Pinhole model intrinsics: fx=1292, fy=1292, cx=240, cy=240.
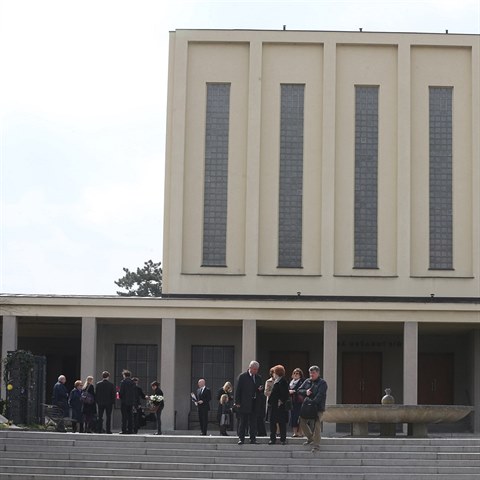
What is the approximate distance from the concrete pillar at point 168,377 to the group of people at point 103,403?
254 inches

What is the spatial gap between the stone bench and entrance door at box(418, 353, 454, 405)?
553 inches

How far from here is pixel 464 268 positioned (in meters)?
41.6

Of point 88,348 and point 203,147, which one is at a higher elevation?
point 203,147

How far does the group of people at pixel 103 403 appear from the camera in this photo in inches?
1164

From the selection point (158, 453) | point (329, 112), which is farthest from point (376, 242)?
point (158, 453)

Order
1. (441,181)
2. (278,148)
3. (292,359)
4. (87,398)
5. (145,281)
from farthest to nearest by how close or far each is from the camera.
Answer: (145,281) < (292,359) < (278,148) < (441,181) < (87,398)

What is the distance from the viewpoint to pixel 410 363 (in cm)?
3806

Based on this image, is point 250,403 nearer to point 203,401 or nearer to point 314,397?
point 314,397

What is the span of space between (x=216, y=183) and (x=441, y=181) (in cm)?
733

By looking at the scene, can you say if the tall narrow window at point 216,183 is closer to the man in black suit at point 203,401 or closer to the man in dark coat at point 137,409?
the man in dark coat at point 137,409

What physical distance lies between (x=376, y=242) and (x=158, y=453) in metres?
18.1

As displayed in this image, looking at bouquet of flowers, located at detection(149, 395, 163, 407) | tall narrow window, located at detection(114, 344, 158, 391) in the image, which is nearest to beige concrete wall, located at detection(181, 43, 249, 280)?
tall narrow window, located at detection(114, 344, 158, 391)

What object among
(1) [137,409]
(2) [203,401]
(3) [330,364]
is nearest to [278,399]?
(2) [203,401]

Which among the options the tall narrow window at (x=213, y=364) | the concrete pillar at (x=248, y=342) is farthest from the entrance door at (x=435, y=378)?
the concrete pillar at (x=248, y=342)
